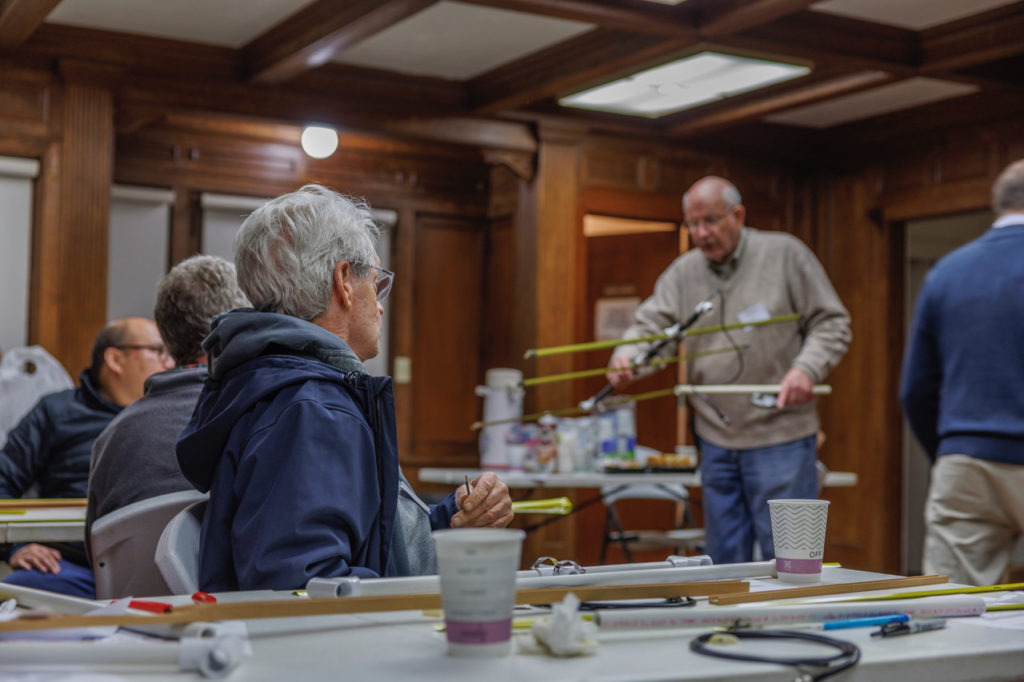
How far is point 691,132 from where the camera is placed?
20.8 feet

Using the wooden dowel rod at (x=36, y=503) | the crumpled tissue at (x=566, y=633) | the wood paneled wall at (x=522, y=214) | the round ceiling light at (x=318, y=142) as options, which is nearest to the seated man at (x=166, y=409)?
the wooden dowel rod at (x=36, y=503)

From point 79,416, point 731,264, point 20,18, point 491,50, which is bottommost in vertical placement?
point 79,416

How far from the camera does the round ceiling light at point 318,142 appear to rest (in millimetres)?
6500

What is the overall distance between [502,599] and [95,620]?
1.22ft

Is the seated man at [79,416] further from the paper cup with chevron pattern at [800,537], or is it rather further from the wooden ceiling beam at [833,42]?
the wooden ceiling beam at [833,42]

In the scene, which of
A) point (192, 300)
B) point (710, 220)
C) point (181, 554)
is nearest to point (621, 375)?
point (710, 220)

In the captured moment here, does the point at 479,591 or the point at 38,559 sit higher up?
the point at 479,591

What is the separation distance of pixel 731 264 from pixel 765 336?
28 centimetres

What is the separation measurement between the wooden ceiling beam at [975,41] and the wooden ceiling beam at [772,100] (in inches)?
9.7

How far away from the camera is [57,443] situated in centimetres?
342

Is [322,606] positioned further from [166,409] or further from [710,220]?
[710,220]

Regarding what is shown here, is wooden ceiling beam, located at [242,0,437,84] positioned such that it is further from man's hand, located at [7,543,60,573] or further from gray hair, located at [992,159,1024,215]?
man's hand, located at [7,543,60,573]

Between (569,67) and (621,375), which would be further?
(569,67)

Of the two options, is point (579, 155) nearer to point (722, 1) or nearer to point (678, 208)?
point (678, 208)
